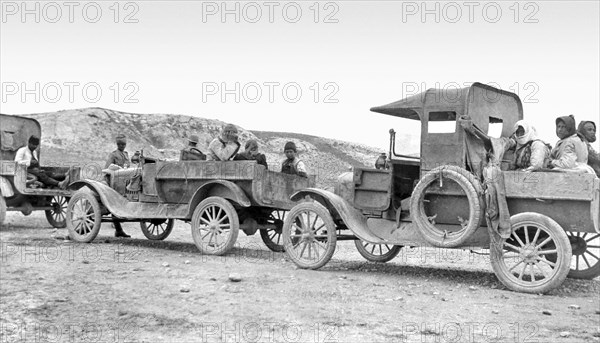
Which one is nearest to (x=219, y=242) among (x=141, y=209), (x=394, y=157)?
(x=141, y=209)

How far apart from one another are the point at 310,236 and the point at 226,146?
2663 millimetres

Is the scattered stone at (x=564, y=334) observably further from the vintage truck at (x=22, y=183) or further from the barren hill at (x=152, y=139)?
the barren hill at (x=152, y=139)

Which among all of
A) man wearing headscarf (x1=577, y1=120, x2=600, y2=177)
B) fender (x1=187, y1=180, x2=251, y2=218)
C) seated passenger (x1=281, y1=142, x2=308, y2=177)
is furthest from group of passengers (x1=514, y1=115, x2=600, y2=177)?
seated passenger (x1=281, y1=142, x2=308, y2=177)

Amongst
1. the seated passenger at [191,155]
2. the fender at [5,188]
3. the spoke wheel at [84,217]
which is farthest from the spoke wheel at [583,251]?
the fender at [5,188]

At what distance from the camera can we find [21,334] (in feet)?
18.0

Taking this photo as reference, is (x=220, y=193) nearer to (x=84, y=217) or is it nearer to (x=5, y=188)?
(x=84, y=217)

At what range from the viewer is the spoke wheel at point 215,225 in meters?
9.82

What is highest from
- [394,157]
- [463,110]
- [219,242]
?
[463,110]

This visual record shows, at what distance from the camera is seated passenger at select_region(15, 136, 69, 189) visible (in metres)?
13.9

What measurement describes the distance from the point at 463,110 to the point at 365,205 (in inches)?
72.9

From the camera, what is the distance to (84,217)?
1162 cm

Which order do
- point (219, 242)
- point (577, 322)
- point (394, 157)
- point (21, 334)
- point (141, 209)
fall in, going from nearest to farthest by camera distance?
point (21, 334)
point (577, 322)
point (394, 157)
point (219, 242)
point (141, 209)

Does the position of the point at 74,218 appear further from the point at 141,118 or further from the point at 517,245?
the point at 141,118

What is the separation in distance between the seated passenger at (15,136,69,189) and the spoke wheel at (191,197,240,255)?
516cm
